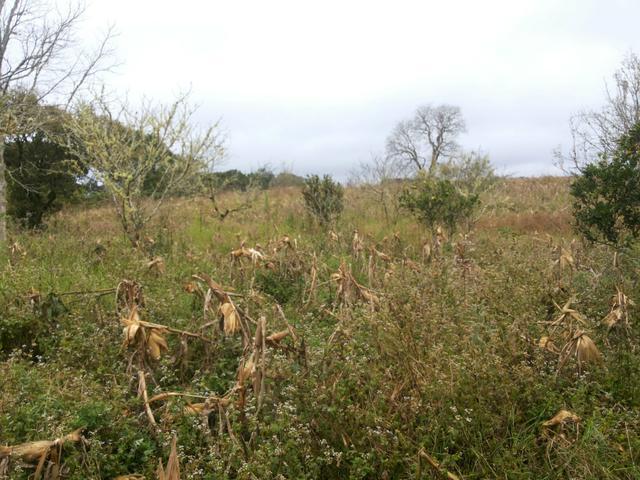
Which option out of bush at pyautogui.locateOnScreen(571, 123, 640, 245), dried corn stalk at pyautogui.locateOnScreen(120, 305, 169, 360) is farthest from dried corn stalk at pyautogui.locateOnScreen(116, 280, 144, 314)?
bush at pyautogui.locateOnScreen(571, 123, 640, 245)

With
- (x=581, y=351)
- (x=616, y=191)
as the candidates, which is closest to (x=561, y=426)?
(x=581, y=351)

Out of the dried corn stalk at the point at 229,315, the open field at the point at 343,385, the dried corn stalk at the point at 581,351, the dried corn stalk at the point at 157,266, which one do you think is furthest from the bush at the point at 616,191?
the dried corn stalk at the point at 157,266

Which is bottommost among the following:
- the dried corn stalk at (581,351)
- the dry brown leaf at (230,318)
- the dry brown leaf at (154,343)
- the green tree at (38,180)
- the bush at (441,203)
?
the dried corn stalk at (581,351)

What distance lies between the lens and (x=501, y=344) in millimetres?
2793

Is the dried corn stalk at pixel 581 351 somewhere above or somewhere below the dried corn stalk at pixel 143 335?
below

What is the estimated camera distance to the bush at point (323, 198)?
10.5 meters

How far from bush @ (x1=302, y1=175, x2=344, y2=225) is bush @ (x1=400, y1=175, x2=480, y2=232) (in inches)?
87.8

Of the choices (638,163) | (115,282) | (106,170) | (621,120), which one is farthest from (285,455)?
(621,120)

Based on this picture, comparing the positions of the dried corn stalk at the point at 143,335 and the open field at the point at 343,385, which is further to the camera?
the dried corn stalk at the point at 143,335

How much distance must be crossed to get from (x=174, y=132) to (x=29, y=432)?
7.16m

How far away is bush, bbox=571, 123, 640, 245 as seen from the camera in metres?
5.43

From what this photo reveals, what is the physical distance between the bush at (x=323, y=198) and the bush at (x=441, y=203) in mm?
2229

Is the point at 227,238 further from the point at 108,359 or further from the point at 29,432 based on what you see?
the point at 29,432

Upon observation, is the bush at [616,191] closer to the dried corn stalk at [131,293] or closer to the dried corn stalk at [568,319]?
the dried corn stalk at [568,319]
